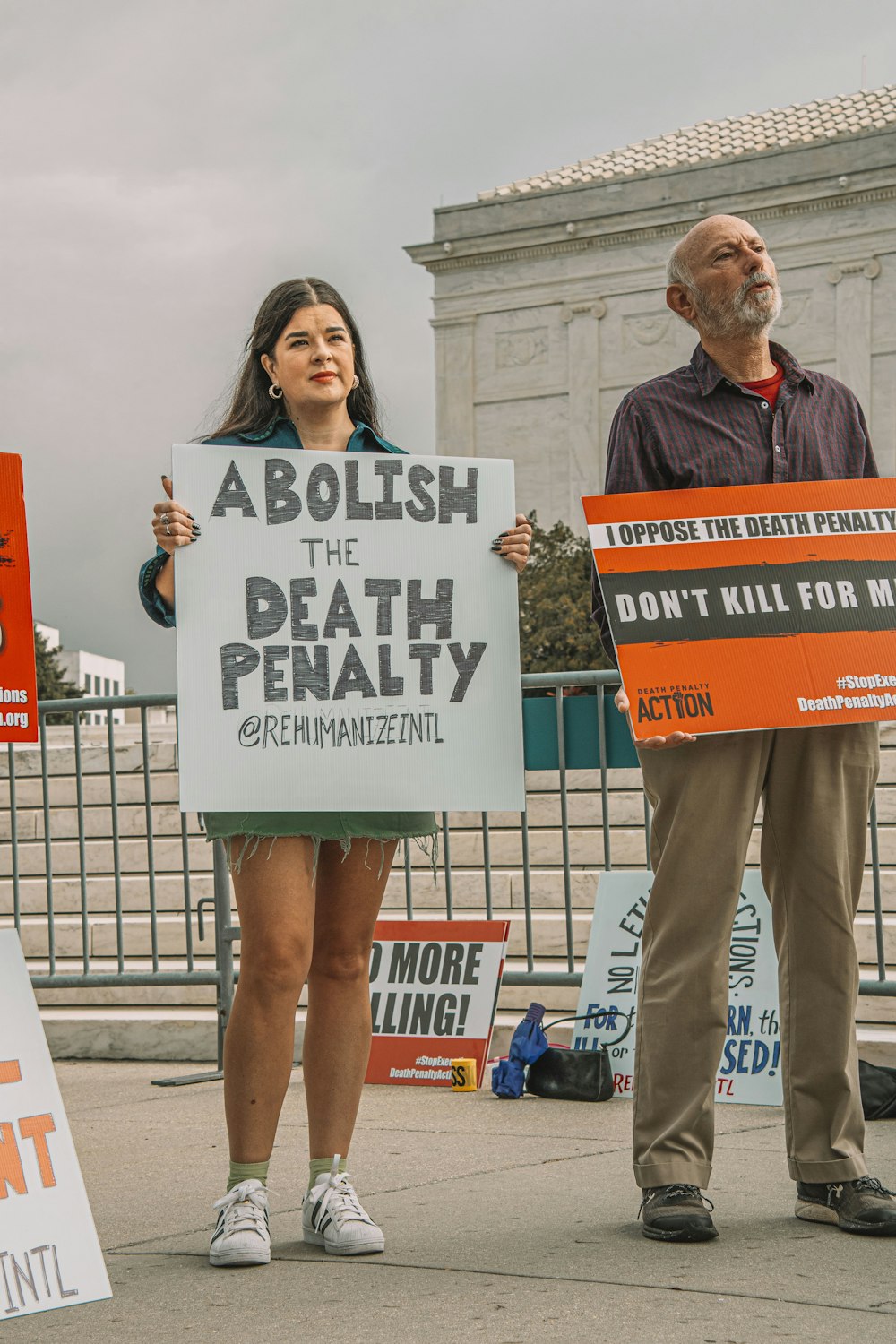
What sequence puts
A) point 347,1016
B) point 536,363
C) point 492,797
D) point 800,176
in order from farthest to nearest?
1. point 536,363
2. point 800,176
3. point 492,797
4. point 347,1016

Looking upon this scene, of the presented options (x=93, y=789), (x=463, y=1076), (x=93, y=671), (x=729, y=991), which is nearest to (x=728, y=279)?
(x=729, y=991)

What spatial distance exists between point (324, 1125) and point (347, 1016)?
23 centimetres

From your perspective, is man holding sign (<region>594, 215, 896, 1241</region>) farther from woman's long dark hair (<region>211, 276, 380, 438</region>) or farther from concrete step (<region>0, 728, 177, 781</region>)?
concrete step (<region>0, 728, 177, 781</region>)

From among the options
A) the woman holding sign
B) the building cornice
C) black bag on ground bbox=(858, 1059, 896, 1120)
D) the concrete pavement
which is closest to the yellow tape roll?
the concrete pavement

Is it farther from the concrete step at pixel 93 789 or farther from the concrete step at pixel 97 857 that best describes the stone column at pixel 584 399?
the concrete step at pixel 97 857

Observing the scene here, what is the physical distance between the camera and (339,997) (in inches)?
132

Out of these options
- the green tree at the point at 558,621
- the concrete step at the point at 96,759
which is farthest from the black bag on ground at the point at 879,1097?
the green tree at the point at 558,621

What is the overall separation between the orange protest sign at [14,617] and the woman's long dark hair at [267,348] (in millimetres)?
504

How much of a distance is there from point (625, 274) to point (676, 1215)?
146ft

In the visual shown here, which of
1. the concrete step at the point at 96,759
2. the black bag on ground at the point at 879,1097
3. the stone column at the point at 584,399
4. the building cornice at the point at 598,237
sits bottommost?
the black bag on ground at the point at 879,1097

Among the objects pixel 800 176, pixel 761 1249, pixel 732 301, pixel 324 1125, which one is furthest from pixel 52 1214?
pixel 800 176

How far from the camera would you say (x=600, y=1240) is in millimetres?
3270

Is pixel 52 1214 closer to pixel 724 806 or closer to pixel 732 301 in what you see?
pixel 724 806

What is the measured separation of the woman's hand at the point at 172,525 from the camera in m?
3.41
